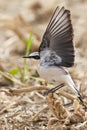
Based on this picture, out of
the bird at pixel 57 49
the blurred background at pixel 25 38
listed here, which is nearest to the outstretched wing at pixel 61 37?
the bird at pixel 57 49

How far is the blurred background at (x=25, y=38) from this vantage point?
450 cm

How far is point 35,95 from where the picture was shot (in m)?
A: 4.25

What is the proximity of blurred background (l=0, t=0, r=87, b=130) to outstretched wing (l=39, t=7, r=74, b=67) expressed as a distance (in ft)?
2.19

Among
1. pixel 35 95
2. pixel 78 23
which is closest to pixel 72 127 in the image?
pixel 35 95

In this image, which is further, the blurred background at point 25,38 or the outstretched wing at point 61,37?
the blurred background at point 25,38

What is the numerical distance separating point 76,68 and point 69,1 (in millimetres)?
2926

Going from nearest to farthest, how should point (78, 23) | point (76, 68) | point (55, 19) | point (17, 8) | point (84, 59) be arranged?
point (55, 19) → point (76, 68) → point (84, 59) → point (78, 23) → point (17, 8)

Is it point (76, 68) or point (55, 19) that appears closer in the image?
point (55, 19)

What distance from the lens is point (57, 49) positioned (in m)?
3.31

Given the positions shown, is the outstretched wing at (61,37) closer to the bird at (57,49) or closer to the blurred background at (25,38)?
the bird at (57,49)

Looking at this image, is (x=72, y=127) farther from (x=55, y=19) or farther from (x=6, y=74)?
(x=6, y=74)

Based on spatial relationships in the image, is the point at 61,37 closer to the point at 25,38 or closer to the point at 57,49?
the point at 57,49

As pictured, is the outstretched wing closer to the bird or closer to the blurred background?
the bird

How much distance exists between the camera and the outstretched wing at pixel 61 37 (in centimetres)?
324
